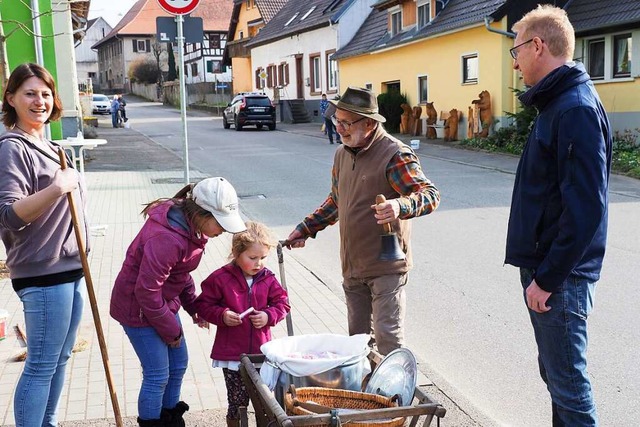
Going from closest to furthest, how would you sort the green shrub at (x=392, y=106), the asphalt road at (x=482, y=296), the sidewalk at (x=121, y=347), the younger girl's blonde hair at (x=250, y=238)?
the younger girl's blonde hair at (x=250, y=238) < the sidewalk at (x=121, y=347) < the asphalt road at (x=482, y=296) < the green shrub at (x=392, y=106)

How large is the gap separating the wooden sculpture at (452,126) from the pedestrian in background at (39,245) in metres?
22.3

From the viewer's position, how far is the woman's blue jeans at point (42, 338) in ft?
11.5

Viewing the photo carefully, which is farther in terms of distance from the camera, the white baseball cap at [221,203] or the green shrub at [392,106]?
the green shrub at [392,106]

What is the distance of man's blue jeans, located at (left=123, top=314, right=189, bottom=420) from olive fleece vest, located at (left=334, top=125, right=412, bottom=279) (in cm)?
103

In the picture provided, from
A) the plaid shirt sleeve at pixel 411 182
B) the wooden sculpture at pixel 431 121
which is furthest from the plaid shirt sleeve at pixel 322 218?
the wooden sculpture at pixel 431 121

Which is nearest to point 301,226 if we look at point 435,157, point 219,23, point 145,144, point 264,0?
point 435,157

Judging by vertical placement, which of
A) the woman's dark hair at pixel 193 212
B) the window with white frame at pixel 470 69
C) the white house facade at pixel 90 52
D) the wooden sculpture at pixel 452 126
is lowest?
the wooden sculpture at pixel 452 126

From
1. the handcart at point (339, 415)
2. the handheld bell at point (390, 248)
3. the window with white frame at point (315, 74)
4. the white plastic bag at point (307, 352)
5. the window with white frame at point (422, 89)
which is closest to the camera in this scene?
the handcart at point (339, 415)

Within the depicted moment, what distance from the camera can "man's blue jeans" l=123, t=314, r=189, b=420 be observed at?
12.0 feet

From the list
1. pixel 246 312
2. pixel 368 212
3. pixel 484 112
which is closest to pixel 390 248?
pixel 368 212

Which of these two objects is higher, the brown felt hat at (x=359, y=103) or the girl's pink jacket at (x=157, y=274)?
the brown felt hat at (x=359, y=103)

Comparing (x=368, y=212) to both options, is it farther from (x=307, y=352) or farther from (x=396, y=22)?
(x=396, y=22)

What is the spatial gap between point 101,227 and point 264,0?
4264cm

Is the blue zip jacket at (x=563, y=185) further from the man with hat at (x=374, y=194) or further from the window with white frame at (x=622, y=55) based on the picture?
the window with white frame at (x=622, y=55)
